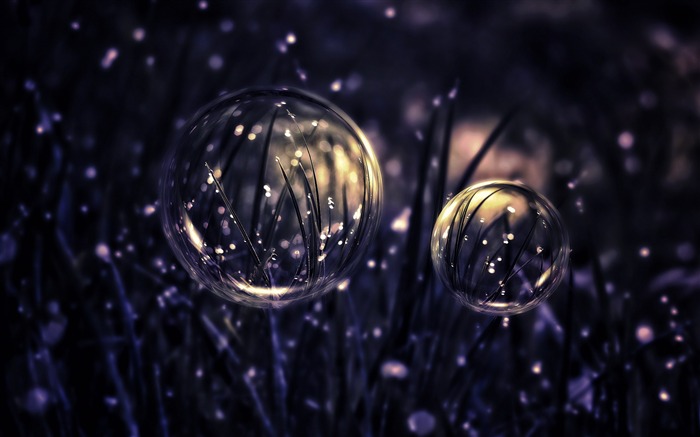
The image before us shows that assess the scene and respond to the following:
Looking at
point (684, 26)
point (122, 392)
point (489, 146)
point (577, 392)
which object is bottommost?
point (122, 392)

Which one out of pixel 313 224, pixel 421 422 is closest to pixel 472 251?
pixel 313 224

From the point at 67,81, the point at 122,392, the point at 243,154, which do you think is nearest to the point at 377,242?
the point at 243,154

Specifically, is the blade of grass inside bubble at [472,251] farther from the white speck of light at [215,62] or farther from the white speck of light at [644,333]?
the white speck of light at [215,62]

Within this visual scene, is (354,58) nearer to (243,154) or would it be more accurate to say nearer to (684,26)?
(243,154)

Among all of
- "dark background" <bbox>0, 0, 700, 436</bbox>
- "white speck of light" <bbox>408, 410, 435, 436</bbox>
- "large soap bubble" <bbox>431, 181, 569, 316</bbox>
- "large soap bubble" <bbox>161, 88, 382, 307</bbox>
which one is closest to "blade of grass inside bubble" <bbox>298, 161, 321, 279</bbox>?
"large soap bubble" <bbox>161, 88, 382, 307</bbox>

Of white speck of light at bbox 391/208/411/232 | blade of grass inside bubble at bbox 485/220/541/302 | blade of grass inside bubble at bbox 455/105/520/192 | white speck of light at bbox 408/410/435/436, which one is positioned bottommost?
white speck of light at bbox 408/410/435/436

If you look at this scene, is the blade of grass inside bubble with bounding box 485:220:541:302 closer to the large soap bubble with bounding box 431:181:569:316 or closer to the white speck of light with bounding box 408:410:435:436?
the large soap bubble with bounding box 431:181:569:316

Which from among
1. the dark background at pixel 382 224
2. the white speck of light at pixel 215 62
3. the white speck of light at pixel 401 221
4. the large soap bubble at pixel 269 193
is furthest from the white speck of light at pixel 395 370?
the white speck of light at pixel 215 62
